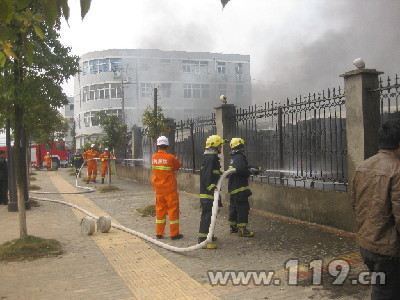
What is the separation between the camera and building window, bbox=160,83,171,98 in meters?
49.6

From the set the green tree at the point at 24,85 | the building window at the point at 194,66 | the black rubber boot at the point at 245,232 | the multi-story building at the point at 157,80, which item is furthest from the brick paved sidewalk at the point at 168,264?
the building window at the point at 194,66

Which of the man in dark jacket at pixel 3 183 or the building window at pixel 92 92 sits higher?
the building window at pixel 92 92

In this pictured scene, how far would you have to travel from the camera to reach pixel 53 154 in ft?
121

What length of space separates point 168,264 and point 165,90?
46176mm

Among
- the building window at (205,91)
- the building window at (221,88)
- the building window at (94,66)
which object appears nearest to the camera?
the building window at (221,88)

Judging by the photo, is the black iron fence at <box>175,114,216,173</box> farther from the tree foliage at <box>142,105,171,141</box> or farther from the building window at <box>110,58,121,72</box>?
the building window at <box>110,58,121,72</box>

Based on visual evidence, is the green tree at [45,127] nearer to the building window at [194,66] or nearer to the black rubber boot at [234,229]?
the black rubber boot at [234,229]

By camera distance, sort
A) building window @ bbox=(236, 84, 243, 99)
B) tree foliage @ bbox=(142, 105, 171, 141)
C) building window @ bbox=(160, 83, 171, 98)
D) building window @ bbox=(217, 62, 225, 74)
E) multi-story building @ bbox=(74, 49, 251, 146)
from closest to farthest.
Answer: tree foliage @ bbox=(142, 105, 171, 141)
building window @ bbox=(236, 84, 243, 99)
multi-story building @ bbox=(74, 49, 251, 146)
building window @ bbox=(160, 83, 171, 98)
building window @ bbox=(217, 62, 225, 74)

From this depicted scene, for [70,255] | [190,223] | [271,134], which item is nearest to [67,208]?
[190,223]

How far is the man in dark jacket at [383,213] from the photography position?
2.50 metres

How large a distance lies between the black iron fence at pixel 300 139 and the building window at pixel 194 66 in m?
41.0

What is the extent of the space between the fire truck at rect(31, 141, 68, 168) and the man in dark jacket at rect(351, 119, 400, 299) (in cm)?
3479

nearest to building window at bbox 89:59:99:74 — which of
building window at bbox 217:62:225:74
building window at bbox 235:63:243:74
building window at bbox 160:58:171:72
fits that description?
building window at bbox 160:58:171:72

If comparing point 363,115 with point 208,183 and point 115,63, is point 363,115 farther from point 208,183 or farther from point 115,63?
point 115,63
